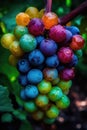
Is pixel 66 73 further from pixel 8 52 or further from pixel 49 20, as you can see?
pixel 8 52

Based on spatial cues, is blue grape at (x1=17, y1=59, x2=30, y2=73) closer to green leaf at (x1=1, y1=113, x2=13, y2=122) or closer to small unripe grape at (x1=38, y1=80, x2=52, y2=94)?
small unripe grape at (x1=38, y1=80, x2=52, y2=94)

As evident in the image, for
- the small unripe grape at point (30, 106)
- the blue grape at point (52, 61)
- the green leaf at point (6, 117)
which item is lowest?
the green leaf at point (6, 117)

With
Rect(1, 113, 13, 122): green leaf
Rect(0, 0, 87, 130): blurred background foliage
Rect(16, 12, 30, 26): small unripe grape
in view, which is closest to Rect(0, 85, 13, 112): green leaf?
Rect(16, 12, 30, 26): small unripe grape

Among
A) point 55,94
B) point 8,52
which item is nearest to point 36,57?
point 55,94

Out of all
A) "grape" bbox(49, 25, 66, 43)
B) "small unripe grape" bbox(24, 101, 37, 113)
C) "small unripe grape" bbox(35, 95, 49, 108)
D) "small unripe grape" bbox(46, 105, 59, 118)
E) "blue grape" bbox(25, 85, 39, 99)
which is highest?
"grape" bbox(49, 25, 66, 43)

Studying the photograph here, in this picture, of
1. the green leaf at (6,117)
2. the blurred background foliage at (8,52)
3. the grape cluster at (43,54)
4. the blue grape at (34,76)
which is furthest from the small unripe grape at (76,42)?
the green leaf at (6,117)

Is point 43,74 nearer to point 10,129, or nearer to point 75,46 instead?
point 75,46

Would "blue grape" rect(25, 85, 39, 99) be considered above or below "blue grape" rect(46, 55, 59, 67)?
below

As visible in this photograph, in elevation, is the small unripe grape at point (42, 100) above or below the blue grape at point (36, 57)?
below

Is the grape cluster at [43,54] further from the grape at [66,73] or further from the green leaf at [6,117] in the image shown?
the green leaf at [6,117]
